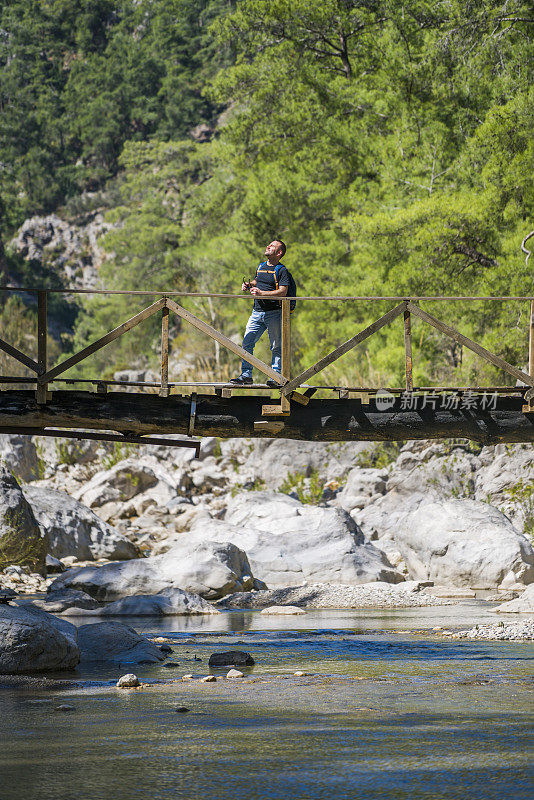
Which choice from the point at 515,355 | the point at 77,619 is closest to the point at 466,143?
the point at 515,355

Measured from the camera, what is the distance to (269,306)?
12.7 meters

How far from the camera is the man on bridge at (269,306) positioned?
41.0 feet

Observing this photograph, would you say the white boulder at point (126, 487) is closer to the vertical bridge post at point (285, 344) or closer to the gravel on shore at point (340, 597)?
the gravel on shore at point (340, 597)

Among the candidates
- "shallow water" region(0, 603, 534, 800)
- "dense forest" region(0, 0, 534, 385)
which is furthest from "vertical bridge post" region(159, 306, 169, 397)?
"dense forest" region(0, 0, 534, 385)

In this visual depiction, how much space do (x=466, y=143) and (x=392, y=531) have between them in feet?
33.0

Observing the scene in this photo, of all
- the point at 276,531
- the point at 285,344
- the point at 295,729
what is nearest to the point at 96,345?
the point at 285,344

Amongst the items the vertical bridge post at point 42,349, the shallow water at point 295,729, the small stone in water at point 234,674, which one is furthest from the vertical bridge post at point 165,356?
the small stone in water at point 234,674

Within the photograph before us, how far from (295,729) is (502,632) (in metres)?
5.37

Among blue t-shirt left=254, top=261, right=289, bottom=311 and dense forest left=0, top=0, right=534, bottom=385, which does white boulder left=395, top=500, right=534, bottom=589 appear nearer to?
dense forest left=0, top=0, right=534, bottom=385

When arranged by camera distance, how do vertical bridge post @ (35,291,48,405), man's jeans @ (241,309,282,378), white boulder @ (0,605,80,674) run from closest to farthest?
white boulder @ (0,605,80,674)
vertical bridge post @ (35,291,48,405)
man's jeans @ (241,309,282,378)

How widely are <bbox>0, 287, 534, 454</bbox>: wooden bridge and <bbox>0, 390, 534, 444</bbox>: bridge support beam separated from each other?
0.01 metres

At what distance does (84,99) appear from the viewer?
8838cm

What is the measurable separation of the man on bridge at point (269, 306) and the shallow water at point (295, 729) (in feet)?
10.6

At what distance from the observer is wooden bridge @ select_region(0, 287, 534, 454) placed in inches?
468
